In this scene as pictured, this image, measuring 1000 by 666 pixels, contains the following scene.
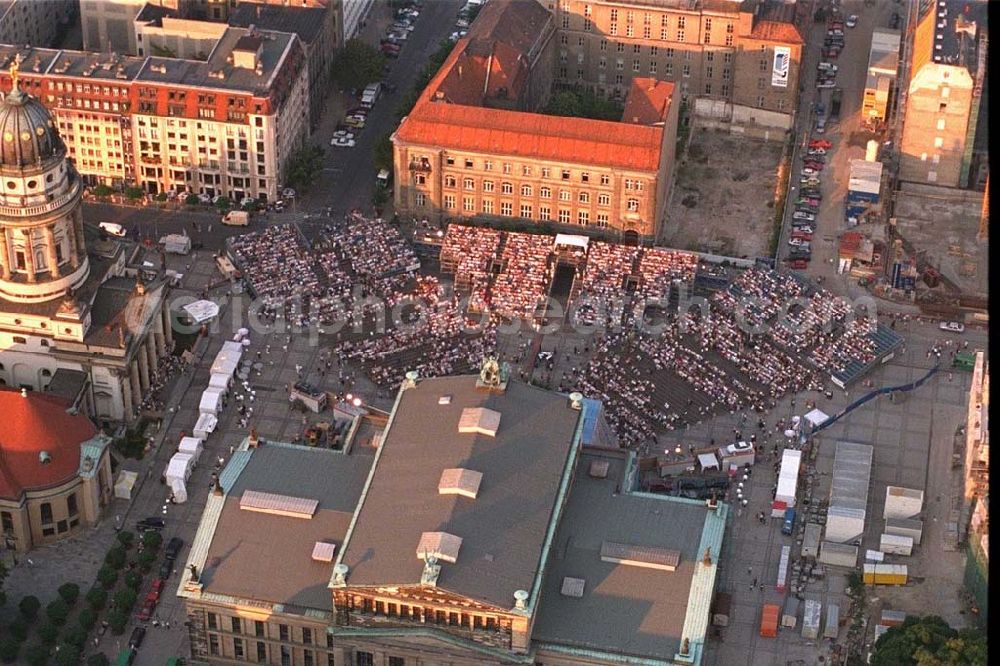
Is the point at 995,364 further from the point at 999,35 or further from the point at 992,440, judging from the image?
the point at 999,35

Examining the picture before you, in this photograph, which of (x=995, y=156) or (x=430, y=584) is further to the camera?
(x=430, y=584)

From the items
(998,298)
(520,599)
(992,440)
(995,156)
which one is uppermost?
(995,156)

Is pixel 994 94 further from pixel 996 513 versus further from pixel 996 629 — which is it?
pixel 996 629

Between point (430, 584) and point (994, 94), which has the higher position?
point (994, 94)

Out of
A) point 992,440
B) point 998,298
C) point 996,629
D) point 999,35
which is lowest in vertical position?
point 996,629

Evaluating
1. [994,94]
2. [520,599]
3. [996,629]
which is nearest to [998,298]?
[994,94]

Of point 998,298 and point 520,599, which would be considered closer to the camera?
point 998,298

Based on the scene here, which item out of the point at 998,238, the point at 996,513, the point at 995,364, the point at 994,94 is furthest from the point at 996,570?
the point at 994,94

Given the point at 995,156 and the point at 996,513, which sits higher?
the point at 995,156
